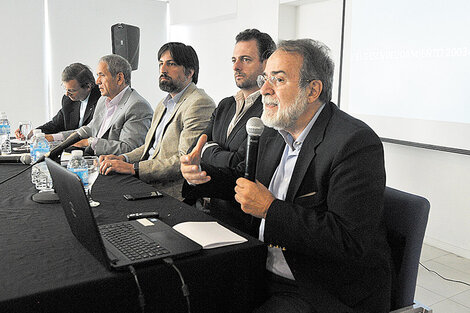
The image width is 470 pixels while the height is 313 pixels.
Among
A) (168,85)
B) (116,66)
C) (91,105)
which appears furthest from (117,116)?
(91,105)

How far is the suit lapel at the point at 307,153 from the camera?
4.80 feet

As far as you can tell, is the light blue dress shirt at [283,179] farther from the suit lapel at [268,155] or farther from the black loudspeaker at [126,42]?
the black loudspeaker at [126,42]

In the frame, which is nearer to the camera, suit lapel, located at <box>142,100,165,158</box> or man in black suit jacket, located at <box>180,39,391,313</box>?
man in black suit jacket, located at <box>180,39,391,313</box>

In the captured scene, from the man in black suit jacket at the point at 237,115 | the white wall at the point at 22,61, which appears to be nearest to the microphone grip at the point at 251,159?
the man in black suit jacket at the point at 237,115

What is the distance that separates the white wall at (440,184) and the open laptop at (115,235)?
8.73 feet

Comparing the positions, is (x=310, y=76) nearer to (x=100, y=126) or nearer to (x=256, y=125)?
(x=256, y=125)

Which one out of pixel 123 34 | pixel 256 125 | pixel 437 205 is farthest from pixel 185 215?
pixel 123 34

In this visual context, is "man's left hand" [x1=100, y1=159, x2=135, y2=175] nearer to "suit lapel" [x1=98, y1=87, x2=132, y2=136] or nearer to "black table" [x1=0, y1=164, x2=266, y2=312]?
"black table" [x1=0, y1=164, x2=266, y2=312]

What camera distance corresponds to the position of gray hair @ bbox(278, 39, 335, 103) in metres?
1.54

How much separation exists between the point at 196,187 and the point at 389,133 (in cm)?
241

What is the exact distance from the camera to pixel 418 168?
3.58 meters

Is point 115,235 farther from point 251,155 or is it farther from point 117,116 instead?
point 117,116

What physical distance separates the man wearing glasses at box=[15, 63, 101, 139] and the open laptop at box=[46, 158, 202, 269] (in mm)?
2907

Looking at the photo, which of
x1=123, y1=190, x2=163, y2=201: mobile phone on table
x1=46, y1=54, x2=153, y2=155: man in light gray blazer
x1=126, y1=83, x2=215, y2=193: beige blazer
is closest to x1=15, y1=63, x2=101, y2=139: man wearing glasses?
x1=46, y1=54, x2=153, y2=155: man in light gray blazer
